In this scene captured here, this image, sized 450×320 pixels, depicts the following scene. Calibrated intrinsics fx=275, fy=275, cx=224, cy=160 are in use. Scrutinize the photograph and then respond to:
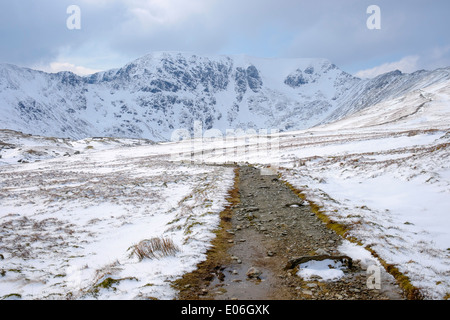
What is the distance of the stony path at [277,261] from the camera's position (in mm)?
6807

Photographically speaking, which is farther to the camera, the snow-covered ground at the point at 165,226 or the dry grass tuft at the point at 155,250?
the dry grass tuft at the point at 155,250

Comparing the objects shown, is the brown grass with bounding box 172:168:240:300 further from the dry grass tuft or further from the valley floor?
the dry grass tuft

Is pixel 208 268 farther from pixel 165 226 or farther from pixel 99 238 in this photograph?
pixel 99 238

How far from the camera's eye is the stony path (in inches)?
268

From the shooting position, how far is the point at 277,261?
8906mm

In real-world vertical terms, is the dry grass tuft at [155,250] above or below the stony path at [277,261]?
above

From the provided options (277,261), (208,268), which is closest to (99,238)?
(208,268)

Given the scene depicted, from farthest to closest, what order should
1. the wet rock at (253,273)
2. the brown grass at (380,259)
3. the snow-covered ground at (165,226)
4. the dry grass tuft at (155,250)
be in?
the dry grass tuft at (155,250), the wet rock at (253,273), the snow-covered ground at (165,226), the brown grass at (380,259)

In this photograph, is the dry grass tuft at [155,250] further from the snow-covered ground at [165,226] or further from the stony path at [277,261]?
the stony path at [277,261]

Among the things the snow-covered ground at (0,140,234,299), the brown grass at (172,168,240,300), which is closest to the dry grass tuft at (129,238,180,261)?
the snow-covered ground at (0,140,234,299)

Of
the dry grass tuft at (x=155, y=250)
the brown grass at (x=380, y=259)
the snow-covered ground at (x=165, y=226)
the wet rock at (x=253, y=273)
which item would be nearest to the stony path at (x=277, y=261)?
the wet rock at (x=253, y=273)
